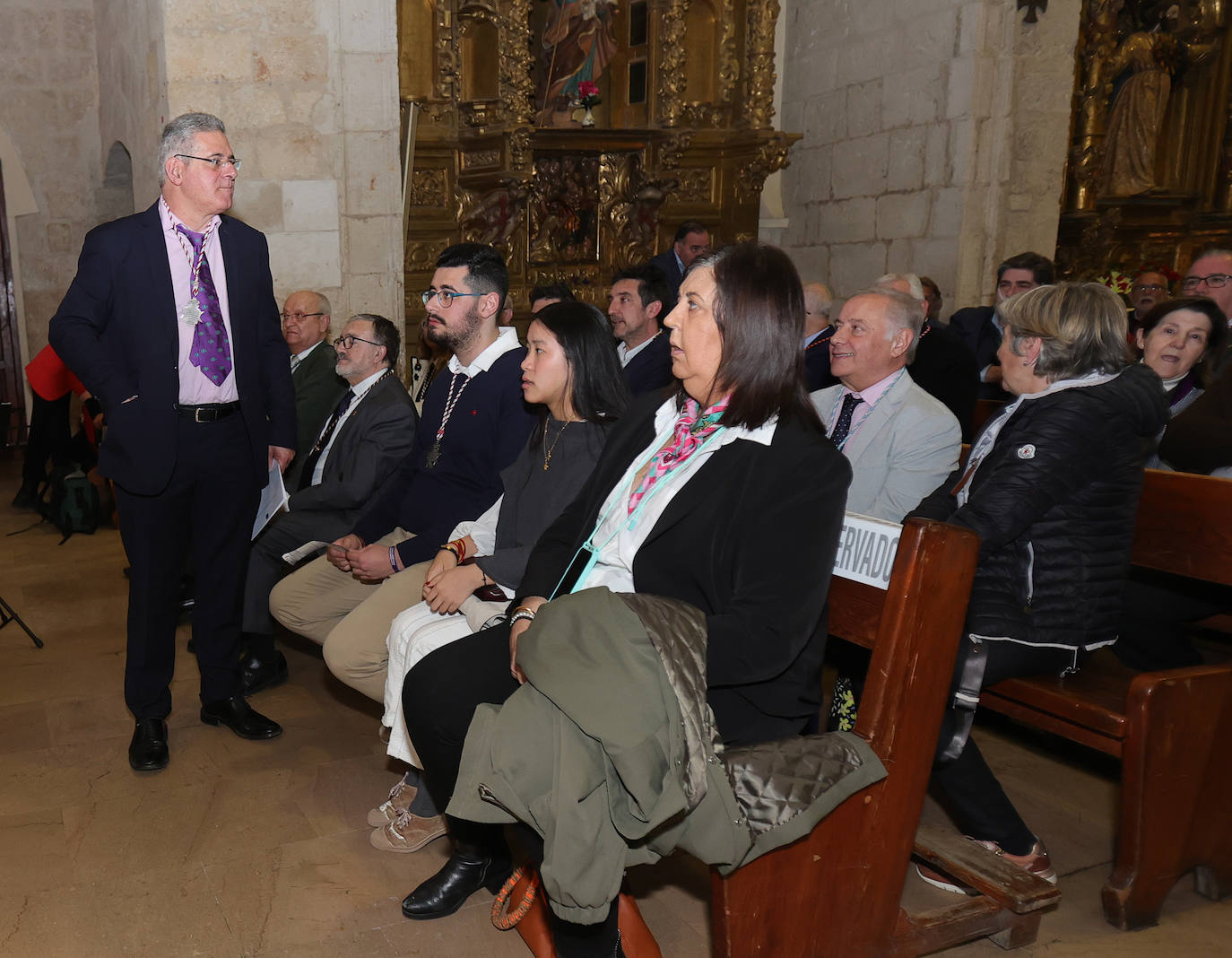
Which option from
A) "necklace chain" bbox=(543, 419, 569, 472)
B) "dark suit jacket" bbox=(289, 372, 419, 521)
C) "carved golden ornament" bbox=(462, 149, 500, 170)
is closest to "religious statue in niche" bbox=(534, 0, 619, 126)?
"carved golden ornament" bbox=(462, 149, 500, 170)

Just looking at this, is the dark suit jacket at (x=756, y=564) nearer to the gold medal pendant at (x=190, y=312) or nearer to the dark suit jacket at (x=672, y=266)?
the gold medal pendant at (x=190, y=312)

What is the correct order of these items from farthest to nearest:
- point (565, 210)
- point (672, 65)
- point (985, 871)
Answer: point (565, 210), point (672, 65), point (985, 871)

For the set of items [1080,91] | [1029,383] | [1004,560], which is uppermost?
[1080,91]

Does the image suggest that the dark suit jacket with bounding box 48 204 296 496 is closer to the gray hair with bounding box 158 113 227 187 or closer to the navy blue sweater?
the gray hair with bounding box 158 113 227 187

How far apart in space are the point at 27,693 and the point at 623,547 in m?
2.82

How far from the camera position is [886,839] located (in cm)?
221

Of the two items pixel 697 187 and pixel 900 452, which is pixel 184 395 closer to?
pixel 900 452

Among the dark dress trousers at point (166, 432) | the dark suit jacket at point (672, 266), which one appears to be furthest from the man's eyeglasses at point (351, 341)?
the dark suit jacket at point (672, 266)

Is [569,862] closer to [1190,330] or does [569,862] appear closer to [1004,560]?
[1004,560]

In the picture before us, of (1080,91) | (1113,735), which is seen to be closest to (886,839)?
(1113,735)

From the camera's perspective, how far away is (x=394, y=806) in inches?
120

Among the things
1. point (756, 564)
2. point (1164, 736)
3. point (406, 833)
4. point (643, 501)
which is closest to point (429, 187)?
point (406, 833)

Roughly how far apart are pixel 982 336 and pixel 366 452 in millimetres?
3599

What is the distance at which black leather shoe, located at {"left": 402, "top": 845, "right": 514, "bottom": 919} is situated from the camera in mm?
2627
